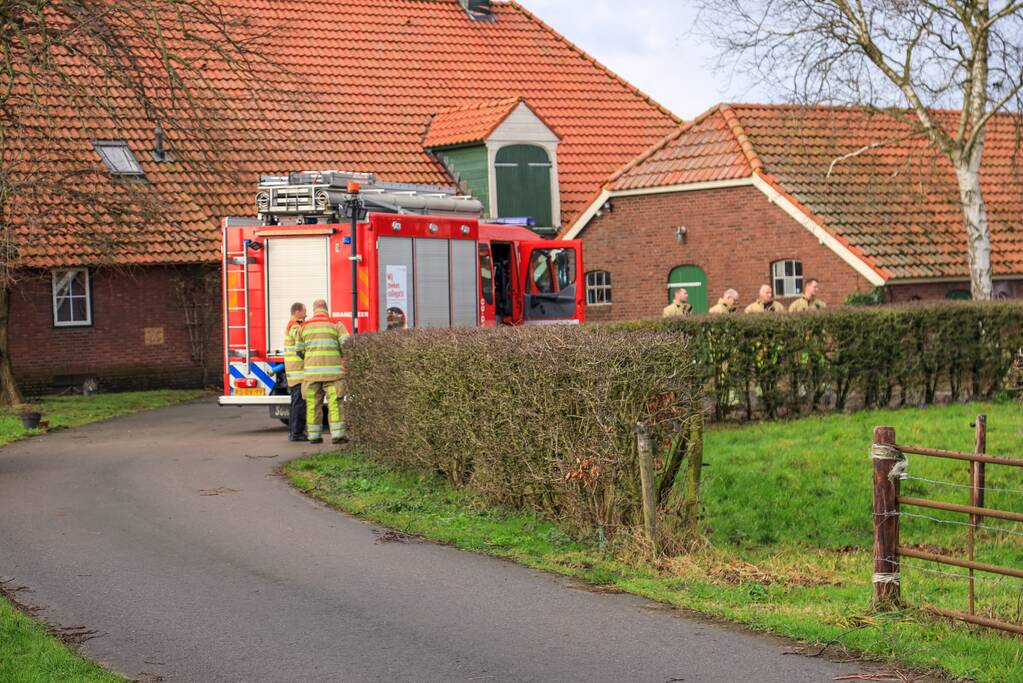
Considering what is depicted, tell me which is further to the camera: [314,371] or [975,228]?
[975,228]

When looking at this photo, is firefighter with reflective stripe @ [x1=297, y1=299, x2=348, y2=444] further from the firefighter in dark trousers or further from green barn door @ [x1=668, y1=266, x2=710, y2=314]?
green barn door @ [x1=668, y1=266, x2=710, y2=314]

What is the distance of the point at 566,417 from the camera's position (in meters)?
11.8

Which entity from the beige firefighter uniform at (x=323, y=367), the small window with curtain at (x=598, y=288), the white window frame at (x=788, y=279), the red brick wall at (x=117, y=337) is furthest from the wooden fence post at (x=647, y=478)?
the small window with curtain at (x=598, y=288)

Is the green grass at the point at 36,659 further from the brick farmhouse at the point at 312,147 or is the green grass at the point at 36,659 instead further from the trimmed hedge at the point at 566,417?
the brick farmhouse at the point at 312,147

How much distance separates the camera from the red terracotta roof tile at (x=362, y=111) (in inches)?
1240

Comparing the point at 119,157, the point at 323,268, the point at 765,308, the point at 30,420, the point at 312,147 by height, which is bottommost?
the point at 30,420

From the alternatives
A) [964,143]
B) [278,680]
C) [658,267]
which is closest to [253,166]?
[658,267]

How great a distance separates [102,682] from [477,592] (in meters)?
3.21

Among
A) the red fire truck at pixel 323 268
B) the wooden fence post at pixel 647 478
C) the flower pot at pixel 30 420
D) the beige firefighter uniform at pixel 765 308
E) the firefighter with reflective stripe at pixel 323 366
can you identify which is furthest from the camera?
the flower pot at pixel 30 420

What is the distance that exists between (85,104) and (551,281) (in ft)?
28.8

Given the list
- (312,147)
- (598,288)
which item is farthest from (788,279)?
(312,147)

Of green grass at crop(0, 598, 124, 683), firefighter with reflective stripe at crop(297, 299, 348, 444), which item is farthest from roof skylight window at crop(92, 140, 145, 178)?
green grass at crop(0, 598, 124, 683)

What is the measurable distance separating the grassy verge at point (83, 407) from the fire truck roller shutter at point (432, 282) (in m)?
6.26

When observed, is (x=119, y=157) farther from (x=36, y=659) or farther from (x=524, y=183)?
(x=36, y=659)
